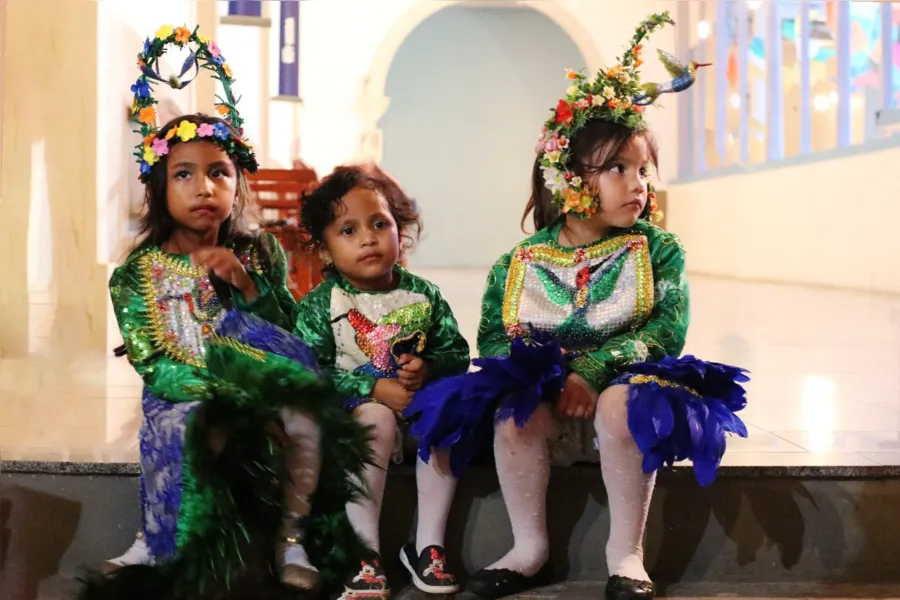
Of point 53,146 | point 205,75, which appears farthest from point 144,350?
point 205,75

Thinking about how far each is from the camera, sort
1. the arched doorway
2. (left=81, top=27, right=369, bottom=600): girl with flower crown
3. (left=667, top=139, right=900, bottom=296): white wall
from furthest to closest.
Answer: the arched doorway
(left=667, top=139, right=900, bottom=296): white wall
(left=81, top=27, right=369, bottom=600): girl with flower crown

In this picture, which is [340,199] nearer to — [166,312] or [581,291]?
[166,312]

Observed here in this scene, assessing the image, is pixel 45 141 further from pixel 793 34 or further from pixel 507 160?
pixel 507 160

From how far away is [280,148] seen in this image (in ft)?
26.9

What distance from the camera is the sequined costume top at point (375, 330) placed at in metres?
1.88

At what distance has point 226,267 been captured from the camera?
187 cm

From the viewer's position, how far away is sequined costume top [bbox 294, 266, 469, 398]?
1878mm

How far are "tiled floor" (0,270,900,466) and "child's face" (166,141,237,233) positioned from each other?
484mm

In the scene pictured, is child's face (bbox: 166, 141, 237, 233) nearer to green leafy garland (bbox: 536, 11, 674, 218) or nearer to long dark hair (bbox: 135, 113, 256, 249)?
long dark hair (bbox: 135, 113, 256, 249)

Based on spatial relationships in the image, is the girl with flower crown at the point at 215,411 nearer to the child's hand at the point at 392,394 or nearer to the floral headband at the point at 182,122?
the floral headband at the point at 182,122

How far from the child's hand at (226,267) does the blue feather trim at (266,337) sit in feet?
0.32

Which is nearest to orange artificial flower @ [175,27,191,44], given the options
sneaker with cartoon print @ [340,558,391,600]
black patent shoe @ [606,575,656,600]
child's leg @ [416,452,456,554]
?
child's leg @ [416,452,456,554]

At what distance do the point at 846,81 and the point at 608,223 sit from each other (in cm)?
560

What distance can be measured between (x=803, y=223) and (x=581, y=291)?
5.95 metres
